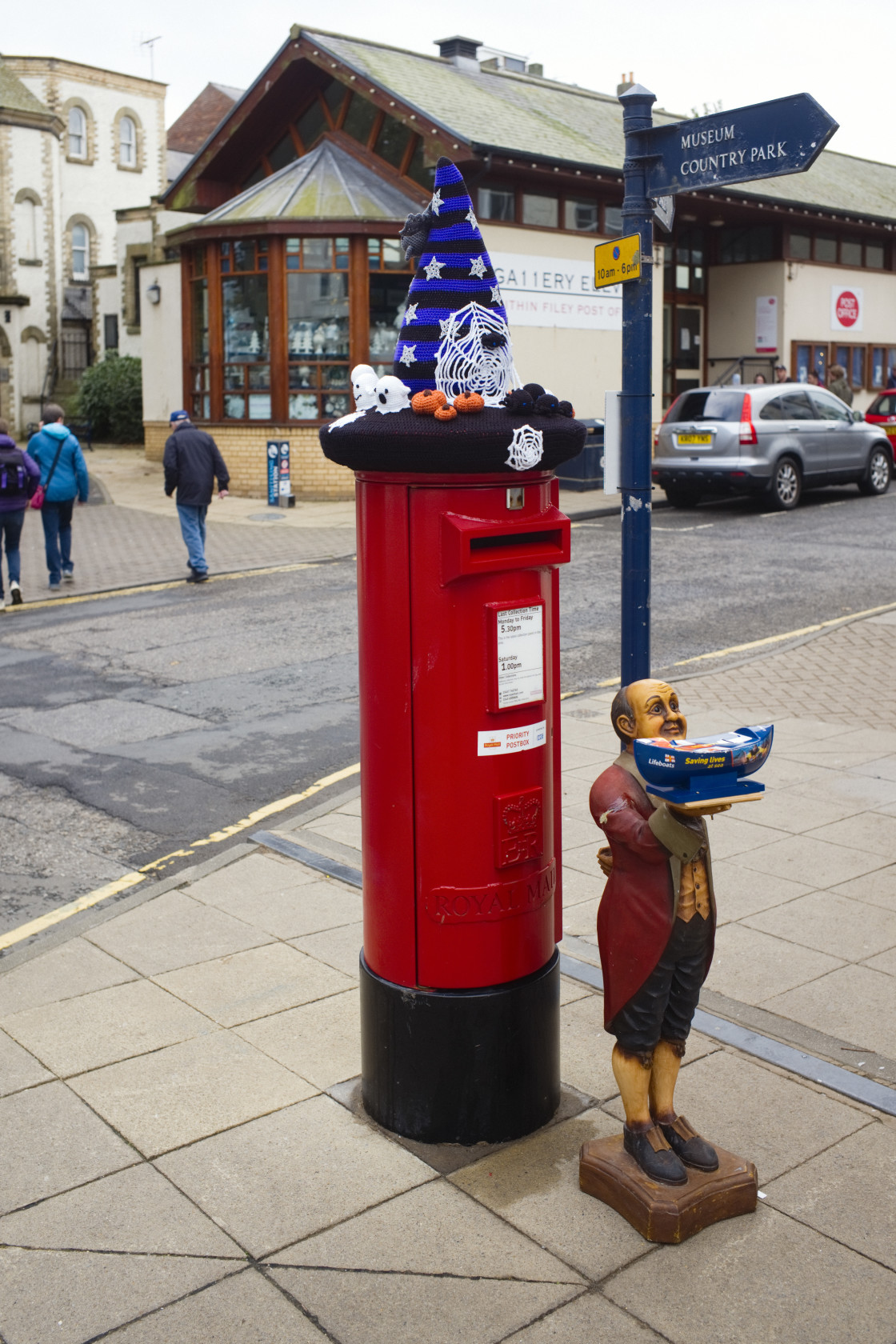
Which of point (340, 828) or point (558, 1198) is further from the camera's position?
point (340, 828)

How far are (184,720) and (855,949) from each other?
4.93 m

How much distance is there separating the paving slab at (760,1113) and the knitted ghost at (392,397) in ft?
6.76

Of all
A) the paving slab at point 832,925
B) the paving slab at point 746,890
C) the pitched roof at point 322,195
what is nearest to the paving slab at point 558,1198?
the paving slab at point 832,925

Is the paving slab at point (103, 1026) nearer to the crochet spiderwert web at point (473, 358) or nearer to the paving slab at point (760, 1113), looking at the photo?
the paving slab at point (760, 1113)

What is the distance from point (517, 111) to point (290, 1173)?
2360 cm

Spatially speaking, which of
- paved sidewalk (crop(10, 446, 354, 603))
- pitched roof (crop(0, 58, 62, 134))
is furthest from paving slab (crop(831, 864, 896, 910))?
pitched roof (crop(0, 58, 62, 134))

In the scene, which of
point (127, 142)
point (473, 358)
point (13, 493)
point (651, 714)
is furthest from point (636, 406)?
point (127, 142)

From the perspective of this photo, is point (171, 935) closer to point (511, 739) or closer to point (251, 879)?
point (251, 879)

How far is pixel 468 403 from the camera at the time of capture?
3279mm

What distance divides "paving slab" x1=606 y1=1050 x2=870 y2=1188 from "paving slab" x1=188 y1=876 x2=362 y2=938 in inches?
66.8

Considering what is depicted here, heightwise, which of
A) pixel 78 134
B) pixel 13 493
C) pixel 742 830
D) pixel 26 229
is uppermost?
pixel 78 134

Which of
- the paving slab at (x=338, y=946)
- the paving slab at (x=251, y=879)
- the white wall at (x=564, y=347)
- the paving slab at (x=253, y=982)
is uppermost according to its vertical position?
the white wall at (x=564, y=347)

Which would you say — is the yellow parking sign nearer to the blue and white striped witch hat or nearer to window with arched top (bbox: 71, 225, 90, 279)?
the blue and white striped witch hat

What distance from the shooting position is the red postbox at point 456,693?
330cm
